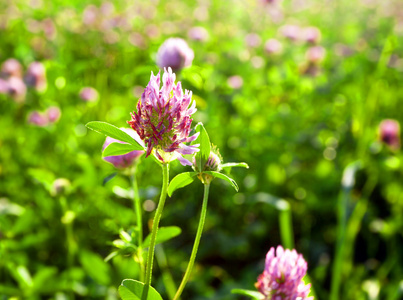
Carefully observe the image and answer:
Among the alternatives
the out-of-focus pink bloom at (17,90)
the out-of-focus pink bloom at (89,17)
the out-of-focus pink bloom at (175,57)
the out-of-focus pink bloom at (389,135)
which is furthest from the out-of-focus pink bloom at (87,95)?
the out-of-focus pink bloom at (89,17)

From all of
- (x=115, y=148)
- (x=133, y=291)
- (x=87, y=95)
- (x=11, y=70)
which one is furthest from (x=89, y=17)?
(x=133, y=291)

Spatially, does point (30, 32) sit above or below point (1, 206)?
above

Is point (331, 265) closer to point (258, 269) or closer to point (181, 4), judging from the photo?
point (258, 269)

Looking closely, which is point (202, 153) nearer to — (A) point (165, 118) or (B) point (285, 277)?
(A) point (165, 118)

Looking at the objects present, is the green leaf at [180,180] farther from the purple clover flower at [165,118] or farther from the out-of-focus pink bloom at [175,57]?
the out-of-focus pink bloom at [175,57]

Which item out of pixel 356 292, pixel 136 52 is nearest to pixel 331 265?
pixel 356 292

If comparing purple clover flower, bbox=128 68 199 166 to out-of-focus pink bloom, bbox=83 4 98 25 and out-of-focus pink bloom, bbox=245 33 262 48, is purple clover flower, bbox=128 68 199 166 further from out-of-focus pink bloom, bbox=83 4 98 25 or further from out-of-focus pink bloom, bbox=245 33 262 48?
out-of-focus pink bloom, bbox=83 4 98 25
